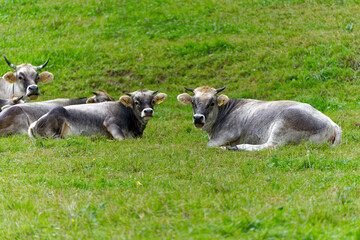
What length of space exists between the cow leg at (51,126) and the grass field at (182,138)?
0.41m

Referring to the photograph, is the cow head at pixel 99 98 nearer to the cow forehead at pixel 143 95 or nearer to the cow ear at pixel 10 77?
the cow forehead at pixel 143 95

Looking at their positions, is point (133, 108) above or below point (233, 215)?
below

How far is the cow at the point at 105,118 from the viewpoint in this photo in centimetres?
1187

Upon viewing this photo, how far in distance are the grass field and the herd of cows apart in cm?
50

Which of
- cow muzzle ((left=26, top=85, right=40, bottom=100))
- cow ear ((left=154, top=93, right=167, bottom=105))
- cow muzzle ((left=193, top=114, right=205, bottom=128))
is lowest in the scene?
cow muzzle ((left=26, top=85, right=40, bottom=100))

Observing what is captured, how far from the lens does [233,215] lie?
16.2 feet

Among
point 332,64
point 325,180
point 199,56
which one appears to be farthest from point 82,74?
point 325,180

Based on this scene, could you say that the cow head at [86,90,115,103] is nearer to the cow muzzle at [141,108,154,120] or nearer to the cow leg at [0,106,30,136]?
the cow leg at [0,106,30,136]

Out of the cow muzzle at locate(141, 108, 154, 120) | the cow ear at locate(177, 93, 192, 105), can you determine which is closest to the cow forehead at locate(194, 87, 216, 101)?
the cow ear at locate(177, 93, 192, 105)

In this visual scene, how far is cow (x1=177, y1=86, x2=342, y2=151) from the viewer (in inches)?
372

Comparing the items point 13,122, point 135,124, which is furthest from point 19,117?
point 135,124

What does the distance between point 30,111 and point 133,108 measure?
9.18 feet

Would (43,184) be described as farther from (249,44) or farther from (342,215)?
(249,44)

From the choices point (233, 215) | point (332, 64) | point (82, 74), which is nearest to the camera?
point (233, 215)
